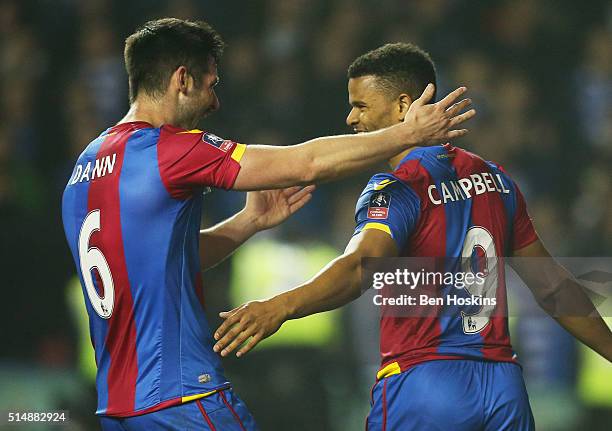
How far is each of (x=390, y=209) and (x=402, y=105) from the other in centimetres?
51

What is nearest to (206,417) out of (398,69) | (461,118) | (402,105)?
(461,118)

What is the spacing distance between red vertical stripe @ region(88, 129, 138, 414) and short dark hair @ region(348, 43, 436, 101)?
3.25 feet

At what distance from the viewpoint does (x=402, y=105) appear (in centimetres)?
356

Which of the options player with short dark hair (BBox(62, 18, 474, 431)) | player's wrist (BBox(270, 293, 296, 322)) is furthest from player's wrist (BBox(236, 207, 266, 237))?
player's wrist (BBox(270, 293, 296, 322))

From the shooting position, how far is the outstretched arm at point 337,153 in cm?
301

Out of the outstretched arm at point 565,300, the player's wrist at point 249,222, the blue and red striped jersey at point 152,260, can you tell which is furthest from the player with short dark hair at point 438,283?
the player's wrist at point 249,222

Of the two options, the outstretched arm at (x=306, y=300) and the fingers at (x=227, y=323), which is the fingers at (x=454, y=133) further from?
the fingers at (x=227, y=323)

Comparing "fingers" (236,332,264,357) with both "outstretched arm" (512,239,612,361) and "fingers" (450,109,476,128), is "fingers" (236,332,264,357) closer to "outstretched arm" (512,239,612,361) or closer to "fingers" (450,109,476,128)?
"fingers" (450,109,476,128)

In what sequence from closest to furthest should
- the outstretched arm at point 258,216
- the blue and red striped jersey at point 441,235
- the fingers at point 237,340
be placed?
the fingers at point 237,340 → the blue and red striped jersey at point 441,235 → the outstretched arm at point 258,216

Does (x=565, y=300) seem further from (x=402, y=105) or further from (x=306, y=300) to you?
(x=306, y=300)

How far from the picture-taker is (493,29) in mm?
8062

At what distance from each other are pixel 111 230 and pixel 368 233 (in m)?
0.84

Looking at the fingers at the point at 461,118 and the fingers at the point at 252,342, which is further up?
the fingers at the point at 461,118

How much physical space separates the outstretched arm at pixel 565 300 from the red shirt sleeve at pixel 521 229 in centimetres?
4
